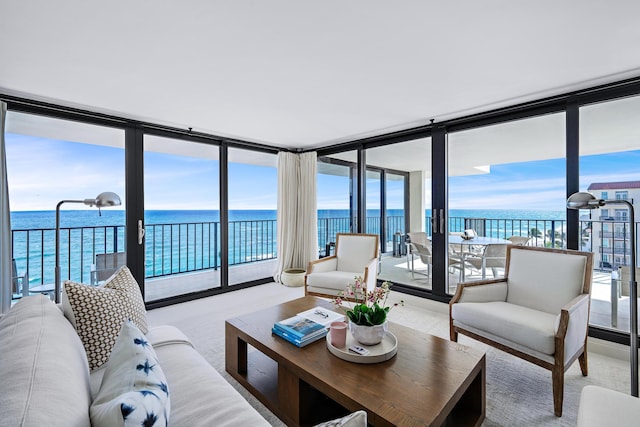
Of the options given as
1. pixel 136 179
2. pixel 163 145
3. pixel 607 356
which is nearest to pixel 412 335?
pixel 607 356

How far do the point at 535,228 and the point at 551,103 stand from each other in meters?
2.39

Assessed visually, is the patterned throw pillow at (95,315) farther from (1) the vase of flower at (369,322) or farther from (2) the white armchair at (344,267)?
(2) the white armchair at (344,267)

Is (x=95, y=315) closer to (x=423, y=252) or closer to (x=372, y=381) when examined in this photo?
(x=372, y=381)

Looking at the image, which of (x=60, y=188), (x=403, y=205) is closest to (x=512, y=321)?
(x=403, y=205)

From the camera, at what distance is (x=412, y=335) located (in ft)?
6.18

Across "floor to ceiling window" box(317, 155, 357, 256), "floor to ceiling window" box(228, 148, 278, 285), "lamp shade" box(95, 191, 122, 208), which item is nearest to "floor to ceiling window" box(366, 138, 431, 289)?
"floor to ceiling window" box(317, 155, 357, 256)

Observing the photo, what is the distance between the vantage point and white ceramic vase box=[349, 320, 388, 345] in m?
1.65

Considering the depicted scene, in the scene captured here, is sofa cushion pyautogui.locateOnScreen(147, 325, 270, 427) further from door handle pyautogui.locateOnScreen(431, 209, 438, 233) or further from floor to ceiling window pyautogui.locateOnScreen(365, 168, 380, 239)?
floor to ceiling window pyautogui.locateOnScreen(365, 168, 380, 239)

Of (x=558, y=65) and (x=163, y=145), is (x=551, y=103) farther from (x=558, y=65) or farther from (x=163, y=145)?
(x=163, y=145)

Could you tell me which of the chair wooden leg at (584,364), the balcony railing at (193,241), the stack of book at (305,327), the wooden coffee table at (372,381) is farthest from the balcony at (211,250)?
the stack of book at (305,327)

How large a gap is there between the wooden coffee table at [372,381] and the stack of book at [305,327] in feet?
0.14

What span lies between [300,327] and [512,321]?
1451mm

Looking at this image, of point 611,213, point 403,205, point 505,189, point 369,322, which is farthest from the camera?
point 403,205

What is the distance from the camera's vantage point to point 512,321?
1.98 metres
